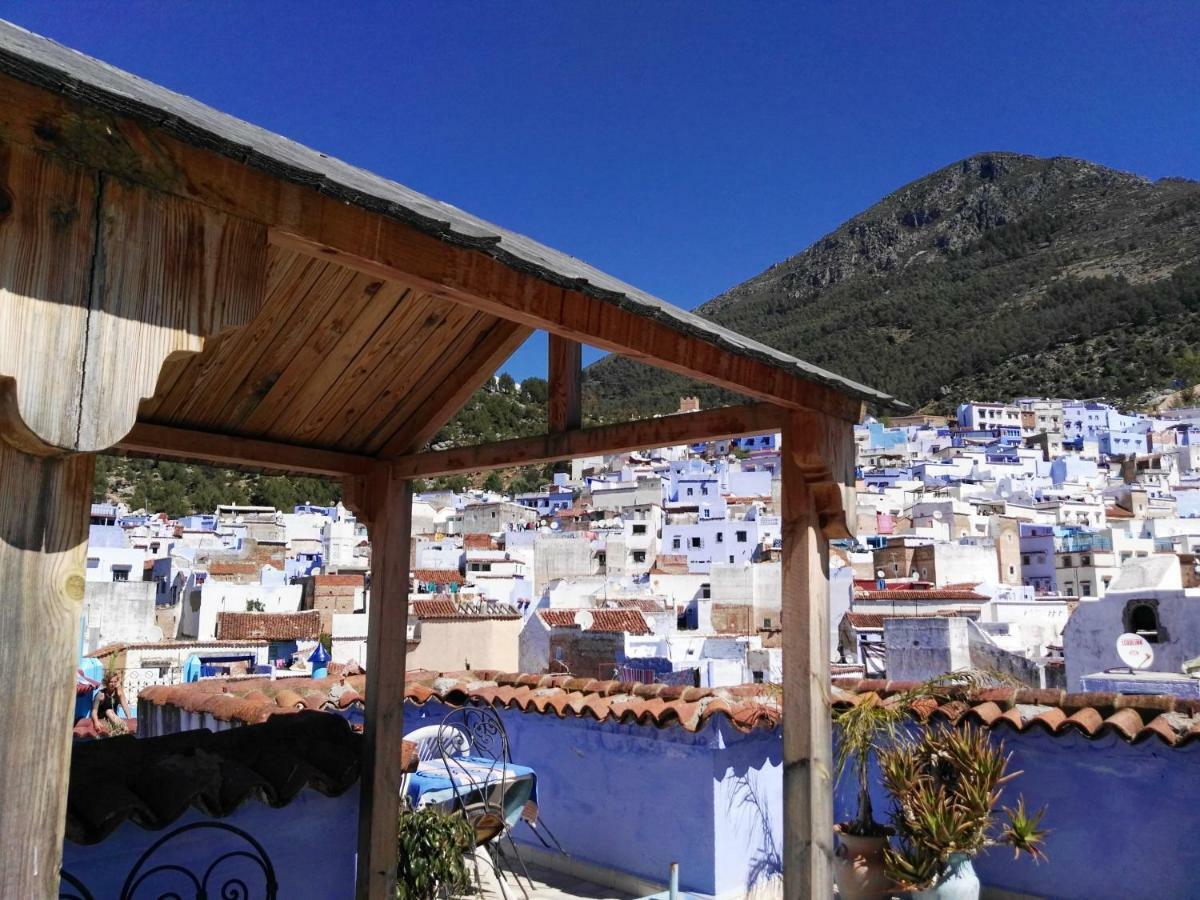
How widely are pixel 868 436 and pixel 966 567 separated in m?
47.6

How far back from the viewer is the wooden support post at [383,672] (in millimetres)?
4402

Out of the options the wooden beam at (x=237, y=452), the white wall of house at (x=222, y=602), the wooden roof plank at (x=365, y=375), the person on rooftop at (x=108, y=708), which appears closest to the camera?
the wooden roof plank at (x=365, y=375)

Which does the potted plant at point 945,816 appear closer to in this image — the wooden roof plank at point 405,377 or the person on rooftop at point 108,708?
the wooden roof plank at point 405,377

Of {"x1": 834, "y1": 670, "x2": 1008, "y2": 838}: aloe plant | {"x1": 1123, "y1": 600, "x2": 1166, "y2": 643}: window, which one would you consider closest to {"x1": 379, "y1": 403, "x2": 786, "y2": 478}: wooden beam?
{"x1": 834, "y1": 670, "x2": 1008, "y2": 838}: aloe plant

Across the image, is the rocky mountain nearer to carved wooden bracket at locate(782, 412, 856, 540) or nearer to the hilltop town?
the hilltop town

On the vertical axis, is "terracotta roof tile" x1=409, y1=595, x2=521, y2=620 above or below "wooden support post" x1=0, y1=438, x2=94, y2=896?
below

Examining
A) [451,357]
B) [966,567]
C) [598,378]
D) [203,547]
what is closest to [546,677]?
Answer: [451,357]

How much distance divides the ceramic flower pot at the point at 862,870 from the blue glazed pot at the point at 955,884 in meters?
0.22

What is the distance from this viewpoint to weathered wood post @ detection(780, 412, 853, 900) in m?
3.58

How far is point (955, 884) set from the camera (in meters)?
5.30

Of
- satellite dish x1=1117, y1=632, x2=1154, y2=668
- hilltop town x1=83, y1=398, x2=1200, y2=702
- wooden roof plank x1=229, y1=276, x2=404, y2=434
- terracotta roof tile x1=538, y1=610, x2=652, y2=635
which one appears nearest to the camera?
wooden roof plank x1=229, y1=276, x2=404, y2=434

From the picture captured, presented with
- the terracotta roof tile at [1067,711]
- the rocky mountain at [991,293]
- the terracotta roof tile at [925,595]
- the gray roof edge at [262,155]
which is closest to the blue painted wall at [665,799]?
the terracotta roof tile at [1067,711]

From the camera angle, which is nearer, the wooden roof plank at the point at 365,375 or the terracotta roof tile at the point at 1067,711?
the wooden roof plank at the point at 365,375

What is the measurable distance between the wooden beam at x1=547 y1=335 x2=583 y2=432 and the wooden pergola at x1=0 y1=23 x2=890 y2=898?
13 millimetres
